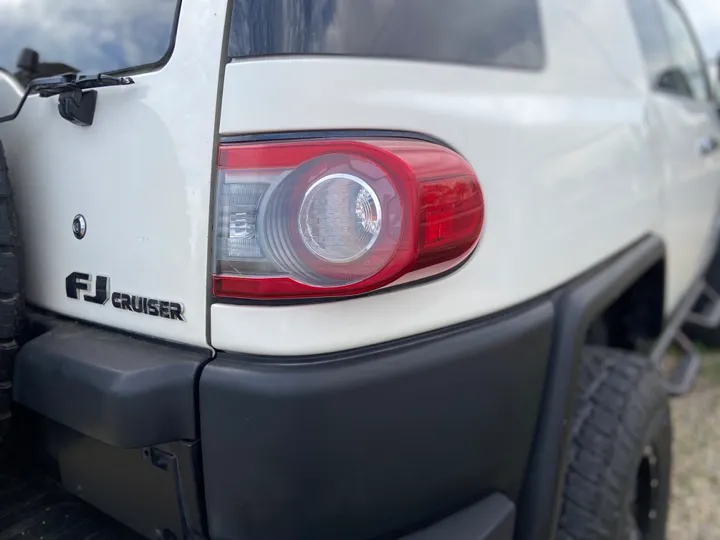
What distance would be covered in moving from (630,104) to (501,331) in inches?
45.7

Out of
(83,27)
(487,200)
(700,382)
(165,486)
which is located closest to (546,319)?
(487,200)

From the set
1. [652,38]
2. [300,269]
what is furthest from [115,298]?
[652,38]

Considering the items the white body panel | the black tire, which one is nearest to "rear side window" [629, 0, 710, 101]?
the white body panel

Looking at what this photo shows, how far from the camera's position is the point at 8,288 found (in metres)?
1.27

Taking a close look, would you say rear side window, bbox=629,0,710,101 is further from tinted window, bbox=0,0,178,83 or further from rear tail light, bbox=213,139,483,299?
tinted window, bbox=0,0,178,83

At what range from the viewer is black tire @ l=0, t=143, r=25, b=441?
4.12 ft

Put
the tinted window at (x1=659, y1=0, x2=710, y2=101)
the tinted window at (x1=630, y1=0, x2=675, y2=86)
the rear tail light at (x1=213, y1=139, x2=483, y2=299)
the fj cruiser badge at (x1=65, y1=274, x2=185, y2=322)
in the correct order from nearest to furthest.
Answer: the rear tail light at (x1=213, y1=139, x2=483, y2=299) < the fj cruiser badge at (x1=65, y1=274, x2=185, y2=322) < the tinted window at (x1=630, y1=0, x2=675, y2=86) < the tinted window at (x1=659, y1=0, x2=710, y2=101)

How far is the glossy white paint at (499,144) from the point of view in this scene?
1.04m

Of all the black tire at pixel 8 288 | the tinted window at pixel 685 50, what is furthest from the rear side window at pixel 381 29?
the tinted window at pixel 685 50

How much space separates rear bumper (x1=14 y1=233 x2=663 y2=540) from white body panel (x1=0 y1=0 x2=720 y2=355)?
6cm

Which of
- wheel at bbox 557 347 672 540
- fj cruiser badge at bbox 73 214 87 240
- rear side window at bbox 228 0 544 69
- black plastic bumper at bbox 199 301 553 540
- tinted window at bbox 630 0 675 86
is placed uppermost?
A: tinted window at bbox 630 0 675 86

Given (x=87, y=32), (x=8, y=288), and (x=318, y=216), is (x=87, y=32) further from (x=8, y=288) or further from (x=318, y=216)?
(x=318, y=216)

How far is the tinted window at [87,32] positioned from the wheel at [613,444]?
4.66 feet

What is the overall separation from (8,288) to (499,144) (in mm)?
1056
